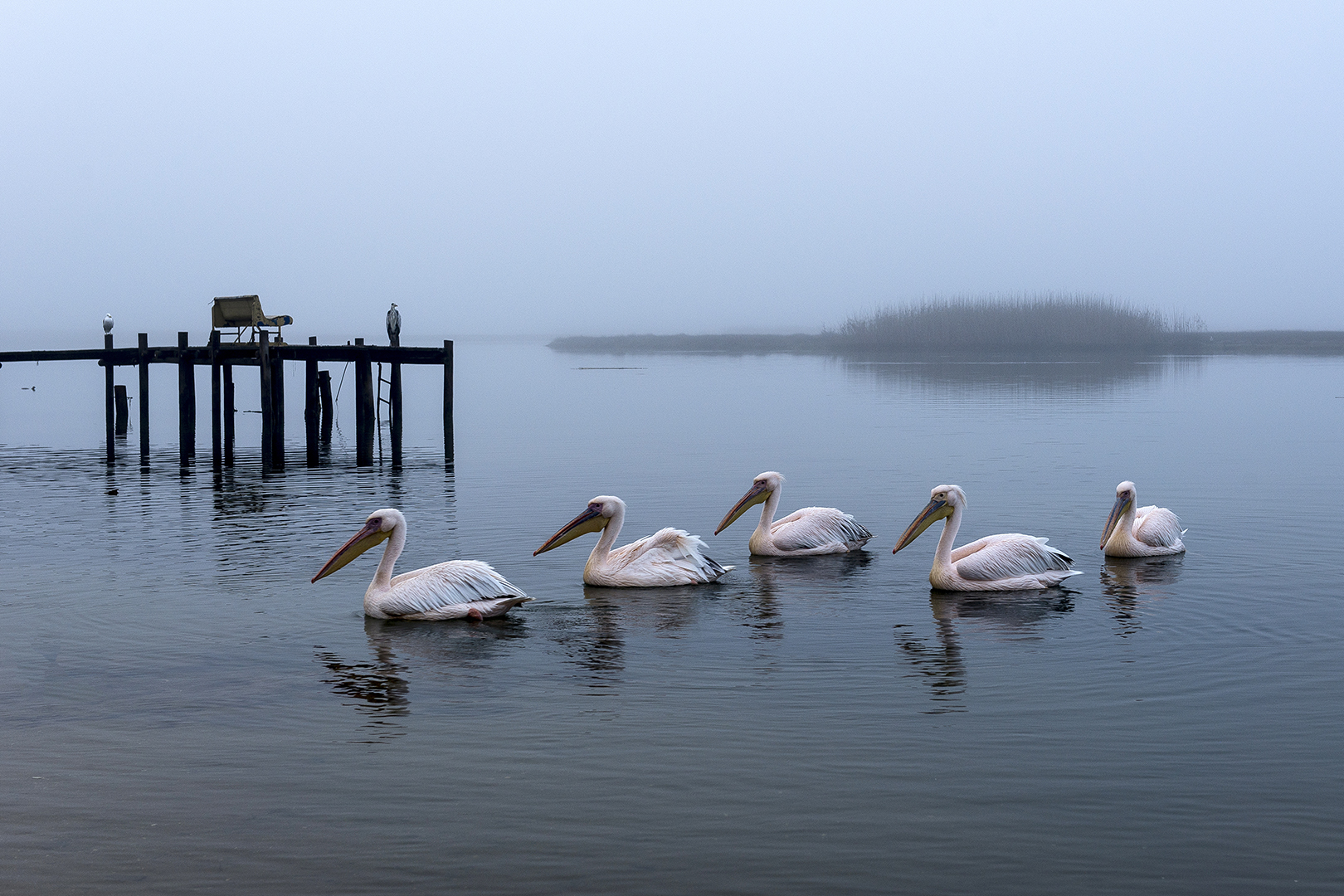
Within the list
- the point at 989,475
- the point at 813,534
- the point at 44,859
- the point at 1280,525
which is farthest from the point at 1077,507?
the point at 44,859

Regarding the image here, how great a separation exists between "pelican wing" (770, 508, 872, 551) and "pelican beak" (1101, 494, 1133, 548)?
93.9 inches

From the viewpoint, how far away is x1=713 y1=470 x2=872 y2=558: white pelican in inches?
559

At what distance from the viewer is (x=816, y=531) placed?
1424cm

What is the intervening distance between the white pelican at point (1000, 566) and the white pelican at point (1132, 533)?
1.56 meters

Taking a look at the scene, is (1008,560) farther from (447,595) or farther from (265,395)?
(265,395)

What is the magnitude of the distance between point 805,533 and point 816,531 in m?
0.13

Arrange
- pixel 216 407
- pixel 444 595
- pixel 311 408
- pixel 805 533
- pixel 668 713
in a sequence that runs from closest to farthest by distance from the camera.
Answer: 1. pixel 668 713
2. pixel 444 595
3. pixel 805 533
4. pixel 216 407
5. pixel 311 408

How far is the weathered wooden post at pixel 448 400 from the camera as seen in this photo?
2516 centimetres

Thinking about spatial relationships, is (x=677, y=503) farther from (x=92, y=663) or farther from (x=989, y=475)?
(x=92, y=663)

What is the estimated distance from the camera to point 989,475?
22.1 meters

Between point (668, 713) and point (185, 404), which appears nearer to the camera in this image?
point (668, 713)

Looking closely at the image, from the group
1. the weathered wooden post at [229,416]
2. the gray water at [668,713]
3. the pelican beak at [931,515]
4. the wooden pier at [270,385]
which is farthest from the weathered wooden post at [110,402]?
the pelican beak at [931,515]

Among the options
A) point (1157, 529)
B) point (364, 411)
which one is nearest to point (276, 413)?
point (364, 411)

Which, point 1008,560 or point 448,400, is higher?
point 448,400
